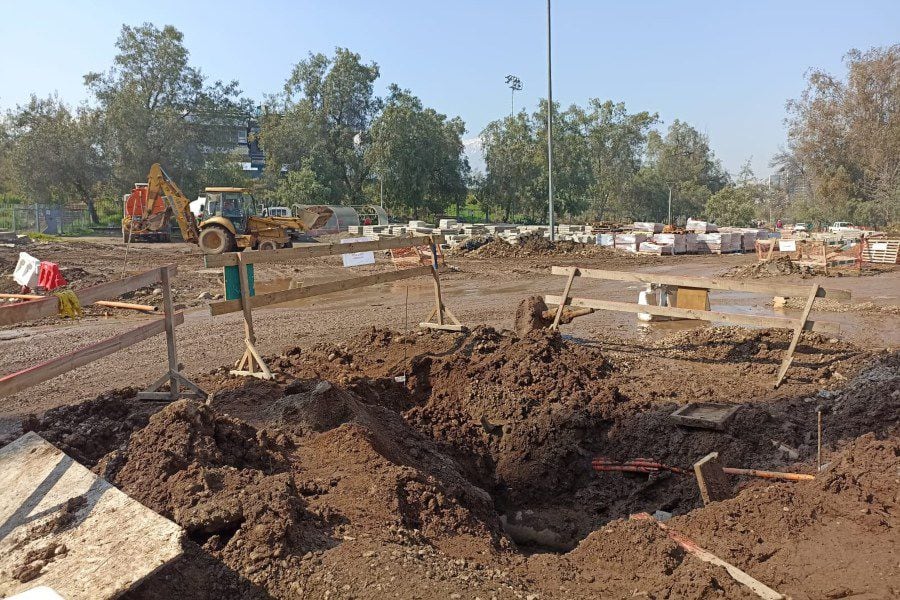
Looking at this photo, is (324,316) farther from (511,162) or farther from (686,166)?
(686,166)

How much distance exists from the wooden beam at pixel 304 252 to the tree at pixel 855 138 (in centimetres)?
5197

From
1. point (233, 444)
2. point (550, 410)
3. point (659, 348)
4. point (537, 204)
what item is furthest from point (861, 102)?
point (233, 444)

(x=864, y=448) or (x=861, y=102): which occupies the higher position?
(x=861, y=102)

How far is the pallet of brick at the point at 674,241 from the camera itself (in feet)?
105

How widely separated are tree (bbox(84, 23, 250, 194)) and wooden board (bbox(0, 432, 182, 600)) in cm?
4588

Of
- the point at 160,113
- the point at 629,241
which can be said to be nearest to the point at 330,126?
the point at 160,113

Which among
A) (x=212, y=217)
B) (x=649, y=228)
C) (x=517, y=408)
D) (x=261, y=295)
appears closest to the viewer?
(x=517, y=408)

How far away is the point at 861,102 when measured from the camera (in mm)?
54062

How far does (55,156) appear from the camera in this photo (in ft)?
144

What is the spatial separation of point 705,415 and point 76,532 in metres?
5.76

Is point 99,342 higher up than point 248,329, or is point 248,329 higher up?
point 99,342

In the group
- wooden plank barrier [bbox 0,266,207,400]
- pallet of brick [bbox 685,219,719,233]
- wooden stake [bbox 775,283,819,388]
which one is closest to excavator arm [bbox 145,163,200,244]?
wooden plank barrier [bbox 0,266,207,400]

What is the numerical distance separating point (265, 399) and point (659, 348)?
6.21m

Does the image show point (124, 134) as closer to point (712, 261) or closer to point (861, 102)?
point (712, 261)
